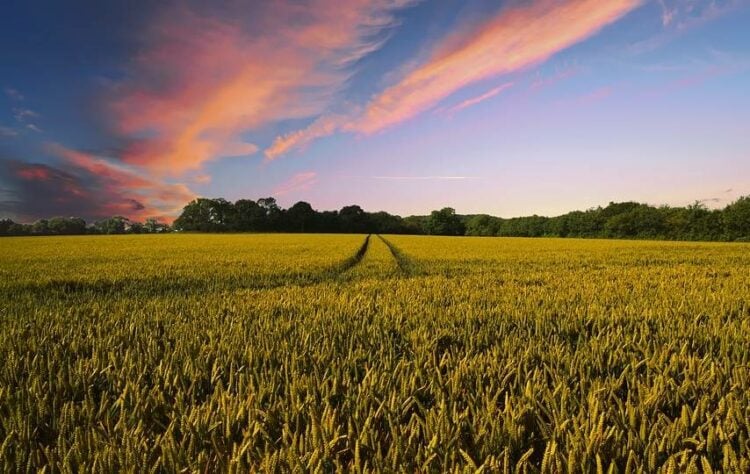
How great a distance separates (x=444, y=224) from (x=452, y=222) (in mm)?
3851

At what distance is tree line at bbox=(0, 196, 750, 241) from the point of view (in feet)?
294

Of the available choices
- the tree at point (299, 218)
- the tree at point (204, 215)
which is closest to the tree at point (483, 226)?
the tree at point (299, 218)

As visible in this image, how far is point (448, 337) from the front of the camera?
4195 mm

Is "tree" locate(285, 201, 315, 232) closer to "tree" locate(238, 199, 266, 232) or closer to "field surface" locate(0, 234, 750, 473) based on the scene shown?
"tree" locate(238, 199, 266, 232)

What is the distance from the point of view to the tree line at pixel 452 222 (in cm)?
8956

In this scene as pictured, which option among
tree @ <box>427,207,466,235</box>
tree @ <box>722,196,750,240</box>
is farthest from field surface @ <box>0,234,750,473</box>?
tree @ <box>427,207,466,235</box>

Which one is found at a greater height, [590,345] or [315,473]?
[315,473]

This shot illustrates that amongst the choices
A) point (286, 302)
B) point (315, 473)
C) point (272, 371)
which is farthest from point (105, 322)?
point (315, 473)

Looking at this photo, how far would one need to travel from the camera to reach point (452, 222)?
491 feet

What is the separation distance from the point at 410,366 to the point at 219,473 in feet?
5.51

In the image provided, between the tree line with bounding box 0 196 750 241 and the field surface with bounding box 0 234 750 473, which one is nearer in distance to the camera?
the field surface with bounding box 0 234 750 473

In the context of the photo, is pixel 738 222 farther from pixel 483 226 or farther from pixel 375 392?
pixel 375 392

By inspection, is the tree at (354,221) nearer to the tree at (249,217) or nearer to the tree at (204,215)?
the tree at (249,217)

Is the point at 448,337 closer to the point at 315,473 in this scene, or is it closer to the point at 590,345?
the point at 590,345
